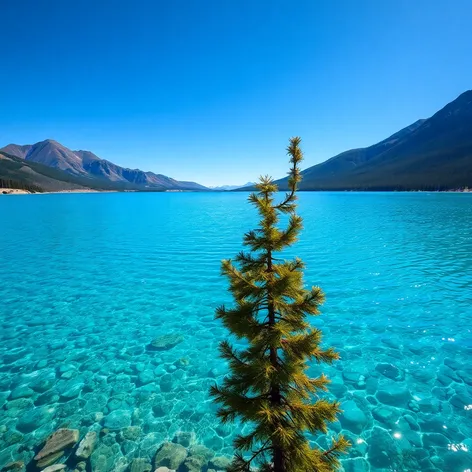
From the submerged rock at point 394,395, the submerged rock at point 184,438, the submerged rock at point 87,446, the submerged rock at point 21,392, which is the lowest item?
the submerged rock at point 394,395

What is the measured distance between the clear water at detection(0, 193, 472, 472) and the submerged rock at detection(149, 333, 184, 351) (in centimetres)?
33

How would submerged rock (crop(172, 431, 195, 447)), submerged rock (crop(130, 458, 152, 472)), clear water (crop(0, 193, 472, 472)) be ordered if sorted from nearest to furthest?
1. submerged rock (crop(130, 458, 152, 472))
2. submerged rock (crop(172, 431, 195, 447))
3. clear water (crop(0, 193, 472, 472))

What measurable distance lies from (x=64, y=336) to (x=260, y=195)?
16.6 m

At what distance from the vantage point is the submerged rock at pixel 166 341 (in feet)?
49.3

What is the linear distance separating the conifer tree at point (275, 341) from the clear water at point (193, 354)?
573cm

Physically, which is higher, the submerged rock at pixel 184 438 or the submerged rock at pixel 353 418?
the submerged rock at pixel 184 438

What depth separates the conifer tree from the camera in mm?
4398

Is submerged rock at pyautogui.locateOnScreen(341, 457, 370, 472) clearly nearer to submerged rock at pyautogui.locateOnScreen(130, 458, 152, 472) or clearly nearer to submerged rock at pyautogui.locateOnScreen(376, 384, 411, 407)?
submerged rock at pyautogui.locateOnScreen(376, 384, 411, 407)

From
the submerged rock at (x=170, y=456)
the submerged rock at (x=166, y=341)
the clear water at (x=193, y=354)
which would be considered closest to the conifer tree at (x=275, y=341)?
the submerged rock at (x=170, y=456)

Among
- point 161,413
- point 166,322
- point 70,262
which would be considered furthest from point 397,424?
point 70,262

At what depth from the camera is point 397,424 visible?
32.0ft

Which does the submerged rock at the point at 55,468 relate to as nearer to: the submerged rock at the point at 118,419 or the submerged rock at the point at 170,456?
the submerged rock at the point at 118,419

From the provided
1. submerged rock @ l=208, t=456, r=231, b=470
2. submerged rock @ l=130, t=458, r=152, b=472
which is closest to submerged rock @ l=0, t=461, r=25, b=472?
submerged rock @ l=130, t=458, r=152, b=472

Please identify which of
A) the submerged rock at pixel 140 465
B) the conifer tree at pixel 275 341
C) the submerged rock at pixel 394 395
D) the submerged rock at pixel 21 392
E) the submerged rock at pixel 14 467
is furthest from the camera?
the submerged rock at pixel 21 392
